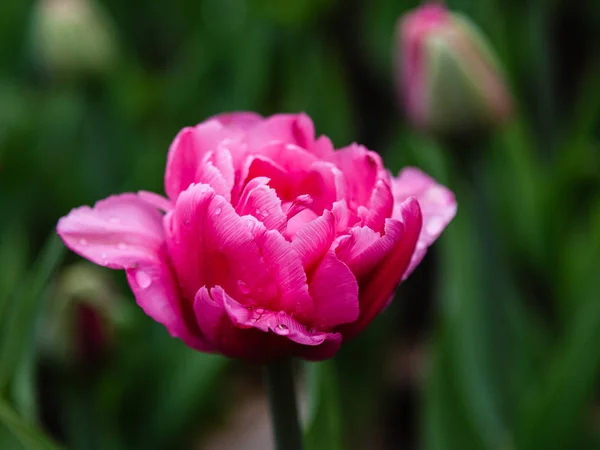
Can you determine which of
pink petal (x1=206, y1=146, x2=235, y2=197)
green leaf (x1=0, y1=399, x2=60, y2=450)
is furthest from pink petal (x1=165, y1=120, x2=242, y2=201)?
green leaf (x1=0, y1=399, x2=60, y2=450)

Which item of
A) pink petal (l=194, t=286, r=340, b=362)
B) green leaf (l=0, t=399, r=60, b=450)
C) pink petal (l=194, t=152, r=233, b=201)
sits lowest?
green leaf (l=0, t=399, r=60, b=450)

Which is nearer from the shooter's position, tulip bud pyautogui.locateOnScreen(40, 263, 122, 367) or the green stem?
the green stem

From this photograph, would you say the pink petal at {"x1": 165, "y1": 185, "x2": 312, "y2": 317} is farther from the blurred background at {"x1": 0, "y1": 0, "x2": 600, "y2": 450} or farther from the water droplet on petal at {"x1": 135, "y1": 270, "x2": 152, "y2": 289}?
the blurred background at {"x1": 0, "y1": 0, "x2": 600, "y2": 450}

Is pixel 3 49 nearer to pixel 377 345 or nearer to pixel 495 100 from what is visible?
pixel 377 345

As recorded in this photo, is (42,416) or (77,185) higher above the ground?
(77,185)

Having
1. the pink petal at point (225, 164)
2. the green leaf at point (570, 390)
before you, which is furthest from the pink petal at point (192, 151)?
the green leaf at point (570, 390)

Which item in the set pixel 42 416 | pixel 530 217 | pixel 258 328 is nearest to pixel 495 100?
pixel 530 217

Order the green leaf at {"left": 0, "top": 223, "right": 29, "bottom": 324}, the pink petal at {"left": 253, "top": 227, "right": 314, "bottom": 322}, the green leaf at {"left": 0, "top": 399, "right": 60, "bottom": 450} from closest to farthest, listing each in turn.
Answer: the pink petal at {"left": 253, "top": 227, "right": 314, "bottom": 322} < the green leaf at {"left": 0, "top": 399, "right": 60, "bottom": 450} < the green leaf at {"left": 0, "top": 223, "right": 29, "bottom": 324}
